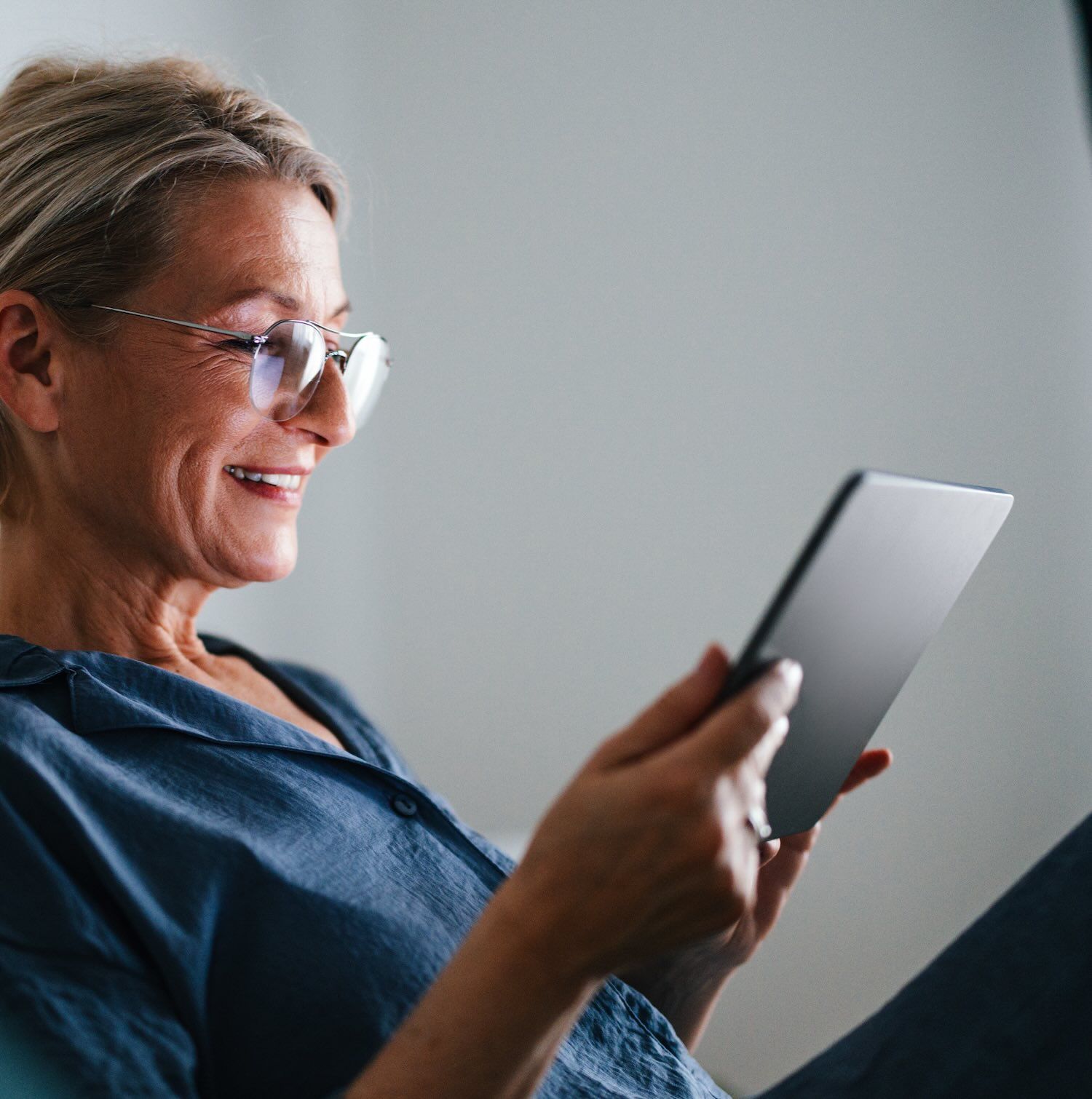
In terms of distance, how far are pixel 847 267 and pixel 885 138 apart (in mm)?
243

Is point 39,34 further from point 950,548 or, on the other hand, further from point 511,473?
point 950,548

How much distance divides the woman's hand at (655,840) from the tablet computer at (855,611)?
35 mm

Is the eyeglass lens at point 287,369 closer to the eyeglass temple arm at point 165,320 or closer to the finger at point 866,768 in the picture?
the eyeglass temple arm at point 165,320

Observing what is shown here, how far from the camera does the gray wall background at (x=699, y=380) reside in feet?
6.40

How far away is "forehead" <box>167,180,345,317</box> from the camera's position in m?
1.04

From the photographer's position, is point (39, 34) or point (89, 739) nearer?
point (89, 739)

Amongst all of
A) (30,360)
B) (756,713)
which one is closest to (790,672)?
(756,713)

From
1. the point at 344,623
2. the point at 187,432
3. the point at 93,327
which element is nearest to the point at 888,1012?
the point at 187,432

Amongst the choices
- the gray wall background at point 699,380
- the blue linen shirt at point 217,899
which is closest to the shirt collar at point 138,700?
the blue linen shirt at point 217,899

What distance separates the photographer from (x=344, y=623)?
8.44 ft

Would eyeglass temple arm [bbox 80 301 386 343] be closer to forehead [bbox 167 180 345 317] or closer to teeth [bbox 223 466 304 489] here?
forehead [bbox 167 180 345 317]

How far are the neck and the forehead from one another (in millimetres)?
269

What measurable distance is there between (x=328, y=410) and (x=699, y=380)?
4.09 ft

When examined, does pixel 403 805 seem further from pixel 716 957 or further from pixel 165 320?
pixel 165 320
